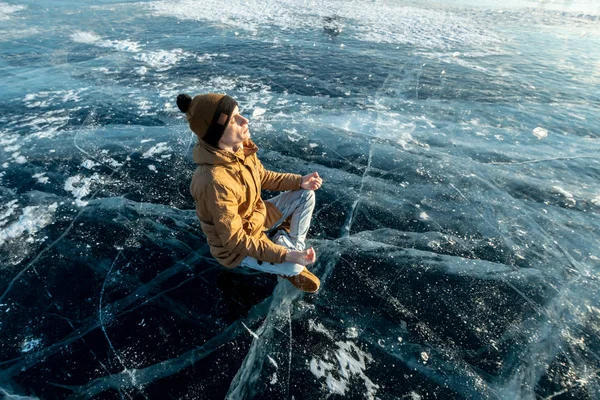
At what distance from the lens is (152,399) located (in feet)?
8.05

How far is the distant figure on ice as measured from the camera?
91.3 inches

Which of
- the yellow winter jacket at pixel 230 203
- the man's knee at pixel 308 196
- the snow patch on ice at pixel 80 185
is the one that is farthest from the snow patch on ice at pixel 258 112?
the yellow winter jacket at pixel 230 203

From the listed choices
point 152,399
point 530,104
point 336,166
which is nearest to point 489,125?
point 530,104

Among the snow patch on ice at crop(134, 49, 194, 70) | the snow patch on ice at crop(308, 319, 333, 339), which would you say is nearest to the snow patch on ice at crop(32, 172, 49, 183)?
the snow patch on ice at crop(308, 319, 333, 339)

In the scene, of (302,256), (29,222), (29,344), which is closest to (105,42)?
(29,222)

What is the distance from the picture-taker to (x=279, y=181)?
10.8 feet

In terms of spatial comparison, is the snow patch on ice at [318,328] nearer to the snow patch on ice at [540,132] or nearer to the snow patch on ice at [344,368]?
the snow patch on ice at [344,368]

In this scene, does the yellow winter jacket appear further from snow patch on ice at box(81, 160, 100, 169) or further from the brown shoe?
snow patch on ice at box(81, 160, 100, 169)

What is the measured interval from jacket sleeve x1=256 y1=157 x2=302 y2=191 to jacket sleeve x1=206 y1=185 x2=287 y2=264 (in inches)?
32.7

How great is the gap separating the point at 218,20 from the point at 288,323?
1442cm

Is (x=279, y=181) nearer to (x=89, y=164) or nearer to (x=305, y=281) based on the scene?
(x=305, y=281)

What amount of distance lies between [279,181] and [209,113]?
1.20m

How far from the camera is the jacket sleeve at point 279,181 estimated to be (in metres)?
3.26

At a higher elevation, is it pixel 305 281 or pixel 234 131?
pixel 234 131
